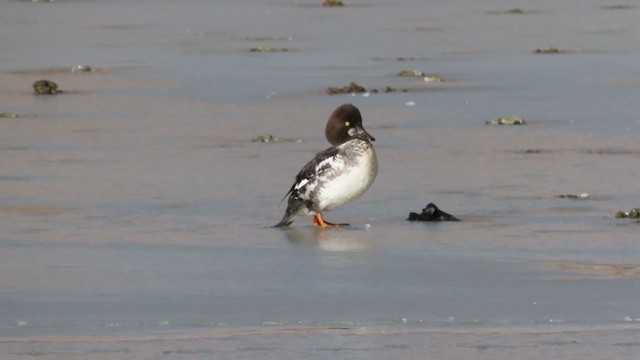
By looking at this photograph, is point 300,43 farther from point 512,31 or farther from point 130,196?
point 130,196

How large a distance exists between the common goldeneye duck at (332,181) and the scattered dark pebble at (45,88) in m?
Result: 8.28

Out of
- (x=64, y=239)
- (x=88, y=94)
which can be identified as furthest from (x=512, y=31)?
(x=64, y=239)

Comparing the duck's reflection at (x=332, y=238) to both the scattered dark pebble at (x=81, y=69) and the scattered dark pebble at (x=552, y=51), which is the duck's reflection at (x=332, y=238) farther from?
the scattered dark pebble at (x=552, y=51)

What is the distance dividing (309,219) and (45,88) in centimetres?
777

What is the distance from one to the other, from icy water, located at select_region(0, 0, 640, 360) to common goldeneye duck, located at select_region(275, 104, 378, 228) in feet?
0.52

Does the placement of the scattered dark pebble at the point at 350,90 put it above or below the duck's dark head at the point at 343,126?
above

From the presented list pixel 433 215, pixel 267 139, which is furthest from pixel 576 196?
pixel 267 139

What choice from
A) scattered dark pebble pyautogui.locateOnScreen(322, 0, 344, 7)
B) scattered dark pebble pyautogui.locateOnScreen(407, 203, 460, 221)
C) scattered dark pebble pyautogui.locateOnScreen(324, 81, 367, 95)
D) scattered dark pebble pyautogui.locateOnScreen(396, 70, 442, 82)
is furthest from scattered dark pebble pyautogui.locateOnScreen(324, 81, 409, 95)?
scattered dark pebble pyautogui.locateOnScreen(322, 0, 344, 7)

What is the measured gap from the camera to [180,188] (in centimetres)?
1312

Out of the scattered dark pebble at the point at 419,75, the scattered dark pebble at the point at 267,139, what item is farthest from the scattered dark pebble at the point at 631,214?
the scattered dark pebble at the point at 419,75

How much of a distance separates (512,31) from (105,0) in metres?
9.89

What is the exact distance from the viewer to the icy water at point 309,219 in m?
8.38

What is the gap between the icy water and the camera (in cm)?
838

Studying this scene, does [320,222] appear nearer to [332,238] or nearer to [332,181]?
[332,181]
